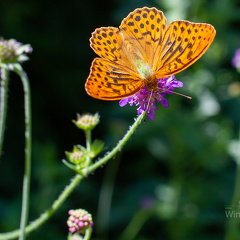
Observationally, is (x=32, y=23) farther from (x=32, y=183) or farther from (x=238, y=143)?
(x=238, y=143)

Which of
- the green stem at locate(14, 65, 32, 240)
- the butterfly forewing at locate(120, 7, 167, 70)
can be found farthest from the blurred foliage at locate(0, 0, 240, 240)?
the butterfly forewing at locate(120, 7, 167, 70)

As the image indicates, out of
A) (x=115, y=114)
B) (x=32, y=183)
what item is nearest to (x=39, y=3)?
(x=115, y=114)

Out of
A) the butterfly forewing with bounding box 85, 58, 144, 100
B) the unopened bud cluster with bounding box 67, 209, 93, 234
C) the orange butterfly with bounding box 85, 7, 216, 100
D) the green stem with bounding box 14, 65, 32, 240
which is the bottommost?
the unopened bud cluster with bounding box 67, 209, 93, 234

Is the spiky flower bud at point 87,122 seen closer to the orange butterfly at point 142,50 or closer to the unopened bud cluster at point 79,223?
the orange butterfly at point 142,50

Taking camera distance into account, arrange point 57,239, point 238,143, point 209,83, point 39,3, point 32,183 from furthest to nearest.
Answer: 1. point 39,3
2. point 32,183
3. point 209,83
4. point 238,143
5. point 57,239

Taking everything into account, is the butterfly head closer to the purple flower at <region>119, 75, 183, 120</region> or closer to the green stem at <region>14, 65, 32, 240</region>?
the purple flower at <region>119, 75, 183, 120</region>

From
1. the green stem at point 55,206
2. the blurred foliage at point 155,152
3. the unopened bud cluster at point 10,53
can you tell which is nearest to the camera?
the green stem at point 55,206

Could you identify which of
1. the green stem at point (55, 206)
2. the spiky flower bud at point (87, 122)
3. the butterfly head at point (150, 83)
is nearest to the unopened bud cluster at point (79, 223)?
the green stem at point (55, 206)
